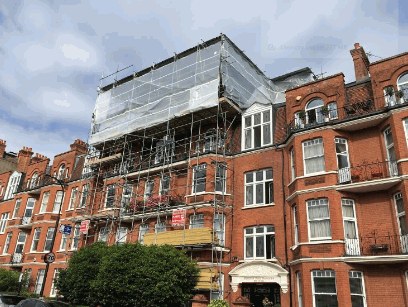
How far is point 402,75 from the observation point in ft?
62.4

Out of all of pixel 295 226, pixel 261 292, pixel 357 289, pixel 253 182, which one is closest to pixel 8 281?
pixel 261 292

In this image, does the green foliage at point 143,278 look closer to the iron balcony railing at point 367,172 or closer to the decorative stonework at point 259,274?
the decorative stonework at point 259,274

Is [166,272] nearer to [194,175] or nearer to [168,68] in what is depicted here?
[194,175]

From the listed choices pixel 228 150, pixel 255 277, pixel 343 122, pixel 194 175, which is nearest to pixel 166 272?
pixel 255 277

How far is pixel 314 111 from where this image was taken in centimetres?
2158

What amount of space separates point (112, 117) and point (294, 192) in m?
18.7

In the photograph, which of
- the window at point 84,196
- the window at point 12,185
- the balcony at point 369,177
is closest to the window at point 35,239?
the window at point 84,196

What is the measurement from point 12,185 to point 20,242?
8.79m

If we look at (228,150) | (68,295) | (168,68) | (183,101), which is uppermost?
(168,68)

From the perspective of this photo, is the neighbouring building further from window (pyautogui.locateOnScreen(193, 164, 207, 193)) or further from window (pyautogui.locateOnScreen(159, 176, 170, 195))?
window (pyautogui.locateOnScreen(159, 176, 170, 195))

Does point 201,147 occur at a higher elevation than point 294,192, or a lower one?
higher

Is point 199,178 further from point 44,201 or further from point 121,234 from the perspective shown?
point 44,201

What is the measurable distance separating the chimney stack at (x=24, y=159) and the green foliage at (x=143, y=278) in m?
26.3

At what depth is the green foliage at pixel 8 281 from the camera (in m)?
29.6
